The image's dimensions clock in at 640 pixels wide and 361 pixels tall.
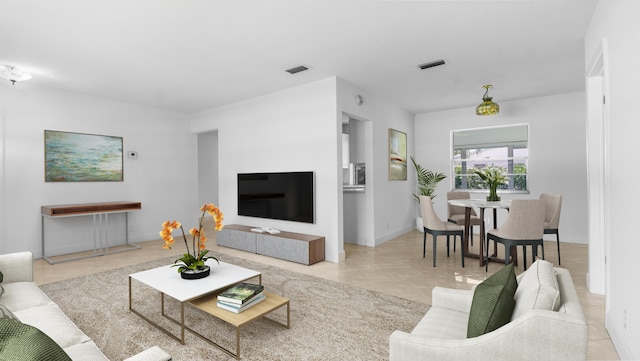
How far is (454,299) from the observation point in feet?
6.21

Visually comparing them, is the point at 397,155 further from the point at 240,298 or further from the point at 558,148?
the point at 240,298

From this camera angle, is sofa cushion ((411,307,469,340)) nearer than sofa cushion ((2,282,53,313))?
Yes

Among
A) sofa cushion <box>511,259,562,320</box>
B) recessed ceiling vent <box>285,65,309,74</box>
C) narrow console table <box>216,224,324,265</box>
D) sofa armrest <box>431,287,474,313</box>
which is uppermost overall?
recessed ceiling vent <box>285,65,309,74</box>

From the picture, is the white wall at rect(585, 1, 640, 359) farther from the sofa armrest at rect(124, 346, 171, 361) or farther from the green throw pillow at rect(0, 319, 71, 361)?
the green throw pillow at rect(0, 319, 71, 361)

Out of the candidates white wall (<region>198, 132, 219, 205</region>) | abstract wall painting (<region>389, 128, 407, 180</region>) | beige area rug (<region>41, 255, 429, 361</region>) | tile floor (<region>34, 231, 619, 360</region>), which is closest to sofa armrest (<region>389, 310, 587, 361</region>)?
beige area rug (<region>41, 255, 429, 361</region>)

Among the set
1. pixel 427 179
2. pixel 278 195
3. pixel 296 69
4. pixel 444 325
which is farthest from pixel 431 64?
pixel 444 325

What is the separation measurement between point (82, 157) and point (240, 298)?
466cm

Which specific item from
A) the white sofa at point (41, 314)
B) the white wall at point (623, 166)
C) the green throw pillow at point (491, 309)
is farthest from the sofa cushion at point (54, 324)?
the white wall at point (623, 166)

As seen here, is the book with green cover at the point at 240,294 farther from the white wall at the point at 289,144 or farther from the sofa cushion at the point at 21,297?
the white wall at the point at 289,144

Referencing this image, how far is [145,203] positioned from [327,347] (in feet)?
16.7

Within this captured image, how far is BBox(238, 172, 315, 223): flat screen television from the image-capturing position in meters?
4.76

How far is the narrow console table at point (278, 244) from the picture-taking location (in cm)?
434

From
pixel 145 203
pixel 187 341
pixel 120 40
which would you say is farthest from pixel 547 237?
pixel 145 203

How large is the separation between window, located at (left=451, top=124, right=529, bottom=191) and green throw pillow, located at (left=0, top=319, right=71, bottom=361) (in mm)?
6715
